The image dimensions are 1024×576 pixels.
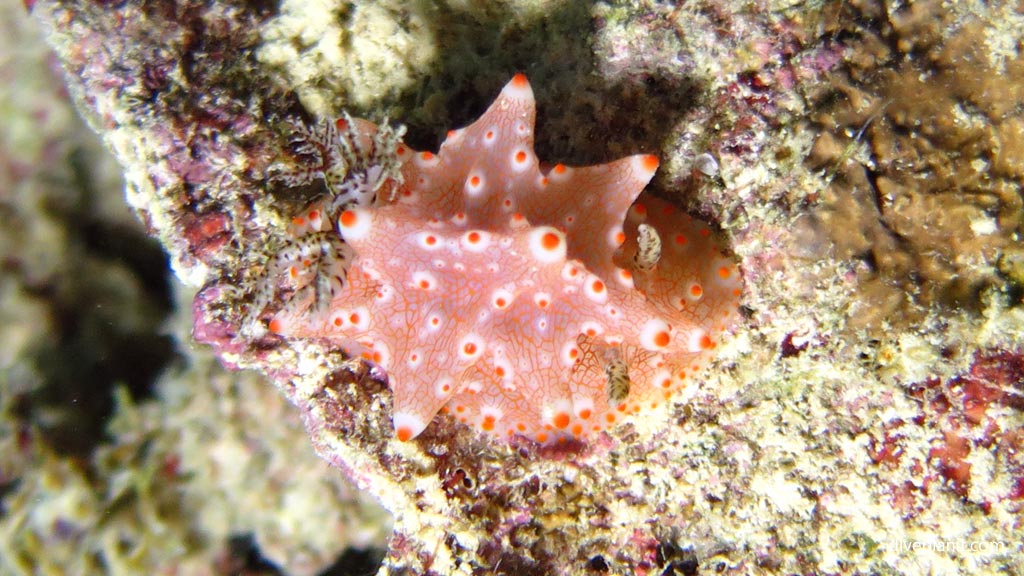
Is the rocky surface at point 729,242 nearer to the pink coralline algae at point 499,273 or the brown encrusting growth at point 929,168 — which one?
the brown encrusting growth at point 929,168

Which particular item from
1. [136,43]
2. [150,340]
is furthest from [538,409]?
[150,340]

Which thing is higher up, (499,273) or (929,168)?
(929,168)

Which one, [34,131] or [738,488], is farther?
[34,131]

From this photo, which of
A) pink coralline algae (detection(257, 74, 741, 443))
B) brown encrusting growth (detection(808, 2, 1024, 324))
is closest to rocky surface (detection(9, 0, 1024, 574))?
brown encrusting growth (detection(808, 2, 1024, 324))

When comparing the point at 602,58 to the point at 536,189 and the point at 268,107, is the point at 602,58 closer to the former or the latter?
the point at 536,189

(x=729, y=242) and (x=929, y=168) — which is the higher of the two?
(x=929, y=168)

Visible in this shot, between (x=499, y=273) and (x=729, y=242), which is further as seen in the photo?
(x=729, y=242)

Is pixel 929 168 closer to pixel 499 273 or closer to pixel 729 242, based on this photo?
pixel 729 242

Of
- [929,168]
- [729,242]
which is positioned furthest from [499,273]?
[929,168]
